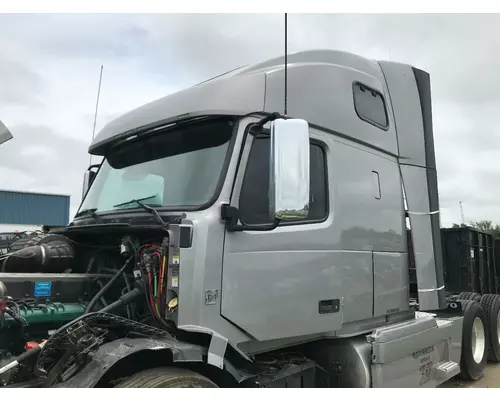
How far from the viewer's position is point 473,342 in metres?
6.54

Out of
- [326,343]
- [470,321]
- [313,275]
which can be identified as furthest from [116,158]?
[470,321]

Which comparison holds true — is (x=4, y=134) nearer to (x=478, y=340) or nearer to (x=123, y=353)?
(x=123, y=353)

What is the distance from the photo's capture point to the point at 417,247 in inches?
195

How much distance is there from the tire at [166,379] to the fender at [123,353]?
8cm

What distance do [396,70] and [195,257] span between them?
342cm

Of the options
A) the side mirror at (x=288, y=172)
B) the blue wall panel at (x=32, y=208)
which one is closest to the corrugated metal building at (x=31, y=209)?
the blue wall panel at (x=32, y=208)

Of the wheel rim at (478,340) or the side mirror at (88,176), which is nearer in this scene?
the side mirror at (88,176)

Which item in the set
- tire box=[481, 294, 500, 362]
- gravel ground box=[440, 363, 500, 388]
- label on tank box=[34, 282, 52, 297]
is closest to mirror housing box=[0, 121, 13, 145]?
label on tank box=[34, 282, 52, 297]

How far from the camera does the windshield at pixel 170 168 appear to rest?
11.0ft

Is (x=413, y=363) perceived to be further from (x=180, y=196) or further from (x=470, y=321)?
(x=180, y=196)

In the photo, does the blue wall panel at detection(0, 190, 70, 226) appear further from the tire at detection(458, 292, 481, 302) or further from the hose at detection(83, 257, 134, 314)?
the hose at detection(83, 257, 134, 314)

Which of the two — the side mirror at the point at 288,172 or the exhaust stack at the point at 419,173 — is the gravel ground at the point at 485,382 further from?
the side mirror at the point at 288,172

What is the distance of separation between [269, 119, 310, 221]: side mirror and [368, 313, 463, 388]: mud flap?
1.87 meters

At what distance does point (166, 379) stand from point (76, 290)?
119cm
